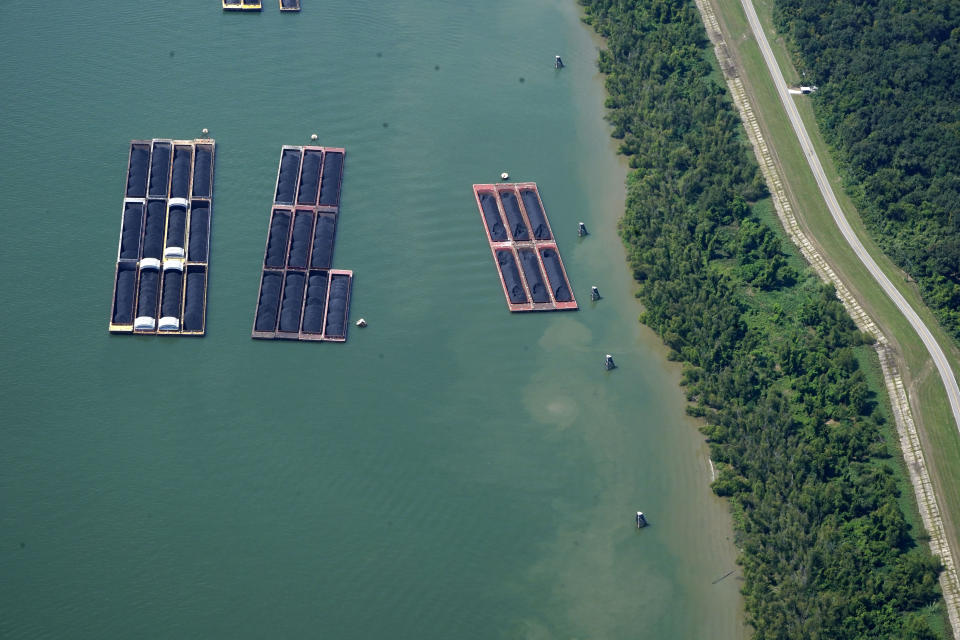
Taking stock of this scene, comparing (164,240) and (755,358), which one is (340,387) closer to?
(164,240)

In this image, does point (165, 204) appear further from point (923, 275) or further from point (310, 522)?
point (923, 275)

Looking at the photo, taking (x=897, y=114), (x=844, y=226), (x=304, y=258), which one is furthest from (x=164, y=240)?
(x=897, y=114)

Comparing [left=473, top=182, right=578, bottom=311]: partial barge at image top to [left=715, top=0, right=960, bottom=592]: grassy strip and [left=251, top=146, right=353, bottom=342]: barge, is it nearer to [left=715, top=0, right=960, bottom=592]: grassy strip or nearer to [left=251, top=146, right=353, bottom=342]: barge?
[left=251, top=146, right=353, bottom=342]: barge

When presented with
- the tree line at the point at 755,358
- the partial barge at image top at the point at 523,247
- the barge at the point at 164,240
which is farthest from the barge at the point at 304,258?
the tree line at the point at 755,358

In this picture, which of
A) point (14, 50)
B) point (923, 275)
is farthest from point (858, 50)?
point (14, 50)

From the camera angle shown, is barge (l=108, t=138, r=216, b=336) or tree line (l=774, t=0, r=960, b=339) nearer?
barge (l=108, t=138, r=216, b=336)

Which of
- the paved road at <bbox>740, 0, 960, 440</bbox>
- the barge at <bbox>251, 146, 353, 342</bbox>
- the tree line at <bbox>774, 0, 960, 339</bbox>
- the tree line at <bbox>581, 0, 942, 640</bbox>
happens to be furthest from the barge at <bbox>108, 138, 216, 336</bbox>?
the tree line at <bbox>774, 0, 960, 339</bbox>
